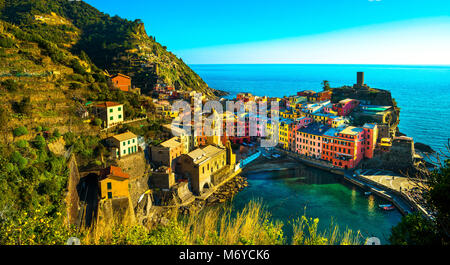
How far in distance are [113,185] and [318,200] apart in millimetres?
10338

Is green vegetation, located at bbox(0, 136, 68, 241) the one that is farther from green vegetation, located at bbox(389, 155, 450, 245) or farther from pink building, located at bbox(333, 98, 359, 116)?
pink building, located at bbox(333, 98, 359, 116)

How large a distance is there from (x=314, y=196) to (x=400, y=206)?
13.3 feet

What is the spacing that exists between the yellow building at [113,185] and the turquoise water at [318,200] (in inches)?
226

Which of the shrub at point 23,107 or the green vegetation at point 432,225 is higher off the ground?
the shrub at point 23,107

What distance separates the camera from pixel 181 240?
16.2 ft

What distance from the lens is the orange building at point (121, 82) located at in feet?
72.2

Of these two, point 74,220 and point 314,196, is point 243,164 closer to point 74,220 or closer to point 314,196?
point 314,196

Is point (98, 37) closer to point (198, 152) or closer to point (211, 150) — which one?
point (211, 150)

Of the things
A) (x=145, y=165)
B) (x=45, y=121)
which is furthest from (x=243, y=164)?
(x=45, y=121)

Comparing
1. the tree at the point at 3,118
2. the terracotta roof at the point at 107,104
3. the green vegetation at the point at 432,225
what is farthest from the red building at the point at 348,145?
the tree at the point at 3,118

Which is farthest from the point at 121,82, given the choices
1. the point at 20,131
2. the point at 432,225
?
the point at 432,225

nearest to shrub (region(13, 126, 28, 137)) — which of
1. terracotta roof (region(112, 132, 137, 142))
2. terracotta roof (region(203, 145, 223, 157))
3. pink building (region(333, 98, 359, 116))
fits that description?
terracotta roof (region(112, 132, 137, 142))

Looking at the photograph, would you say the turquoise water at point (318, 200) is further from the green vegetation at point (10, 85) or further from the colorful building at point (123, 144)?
the green vegetation at point (10, 85)

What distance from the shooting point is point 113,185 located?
11.5 m
